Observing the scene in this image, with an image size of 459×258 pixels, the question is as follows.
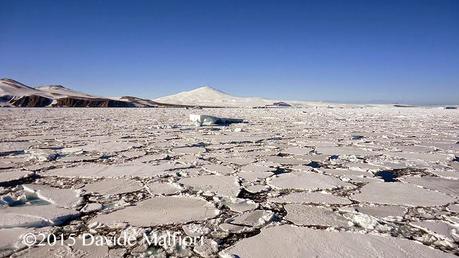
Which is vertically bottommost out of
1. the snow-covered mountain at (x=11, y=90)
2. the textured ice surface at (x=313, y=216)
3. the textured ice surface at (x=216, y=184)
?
the textured ice surface at (x=313, y=216)

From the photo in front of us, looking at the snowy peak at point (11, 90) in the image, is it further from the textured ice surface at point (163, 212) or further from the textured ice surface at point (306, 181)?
the textured ice surface at point (163, 212)

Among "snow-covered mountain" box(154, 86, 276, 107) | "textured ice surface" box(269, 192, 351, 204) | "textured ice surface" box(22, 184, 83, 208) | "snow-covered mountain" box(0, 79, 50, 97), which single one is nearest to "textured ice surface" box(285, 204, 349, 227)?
"textured ice surface" box(269, 192, 351, 204)

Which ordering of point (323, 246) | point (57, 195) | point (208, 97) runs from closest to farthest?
point (323, 246)
point (57, 195)
point (208, 97)

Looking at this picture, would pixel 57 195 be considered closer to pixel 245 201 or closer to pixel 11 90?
pixel 245 201

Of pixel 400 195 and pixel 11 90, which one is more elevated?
pixel 11 90

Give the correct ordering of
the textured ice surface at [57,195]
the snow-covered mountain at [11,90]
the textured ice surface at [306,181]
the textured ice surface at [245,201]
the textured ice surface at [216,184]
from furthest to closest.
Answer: the snow-covered mountain at [11,90]
the textured ice surface at [306,181]
the textured ice surface at [216,184]
the textured ice surface at [57,195]
the textured ice surface at [245,201]

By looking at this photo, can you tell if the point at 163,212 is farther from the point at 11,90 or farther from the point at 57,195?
the point at 11,90

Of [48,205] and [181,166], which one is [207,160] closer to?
[181,166]

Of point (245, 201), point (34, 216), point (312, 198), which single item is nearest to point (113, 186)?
point (34, 216)

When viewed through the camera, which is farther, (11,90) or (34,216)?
(11,90)

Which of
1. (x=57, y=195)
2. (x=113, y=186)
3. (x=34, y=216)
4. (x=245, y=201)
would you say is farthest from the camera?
(x=113, y=186)

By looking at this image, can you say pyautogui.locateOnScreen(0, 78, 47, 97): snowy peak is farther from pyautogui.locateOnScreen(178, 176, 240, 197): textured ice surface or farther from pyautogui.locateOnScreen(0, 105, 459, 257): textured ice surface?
pyautogui.locateOnScreen(178, 176, 240, 197): textured ice surface

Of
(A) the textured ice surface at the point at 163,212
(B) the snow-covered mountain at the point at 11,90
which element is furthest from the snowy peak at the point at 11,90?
(A) the textured ice surface at the point at 163,212

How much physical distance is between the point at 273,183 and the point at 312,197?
0.48 meters
